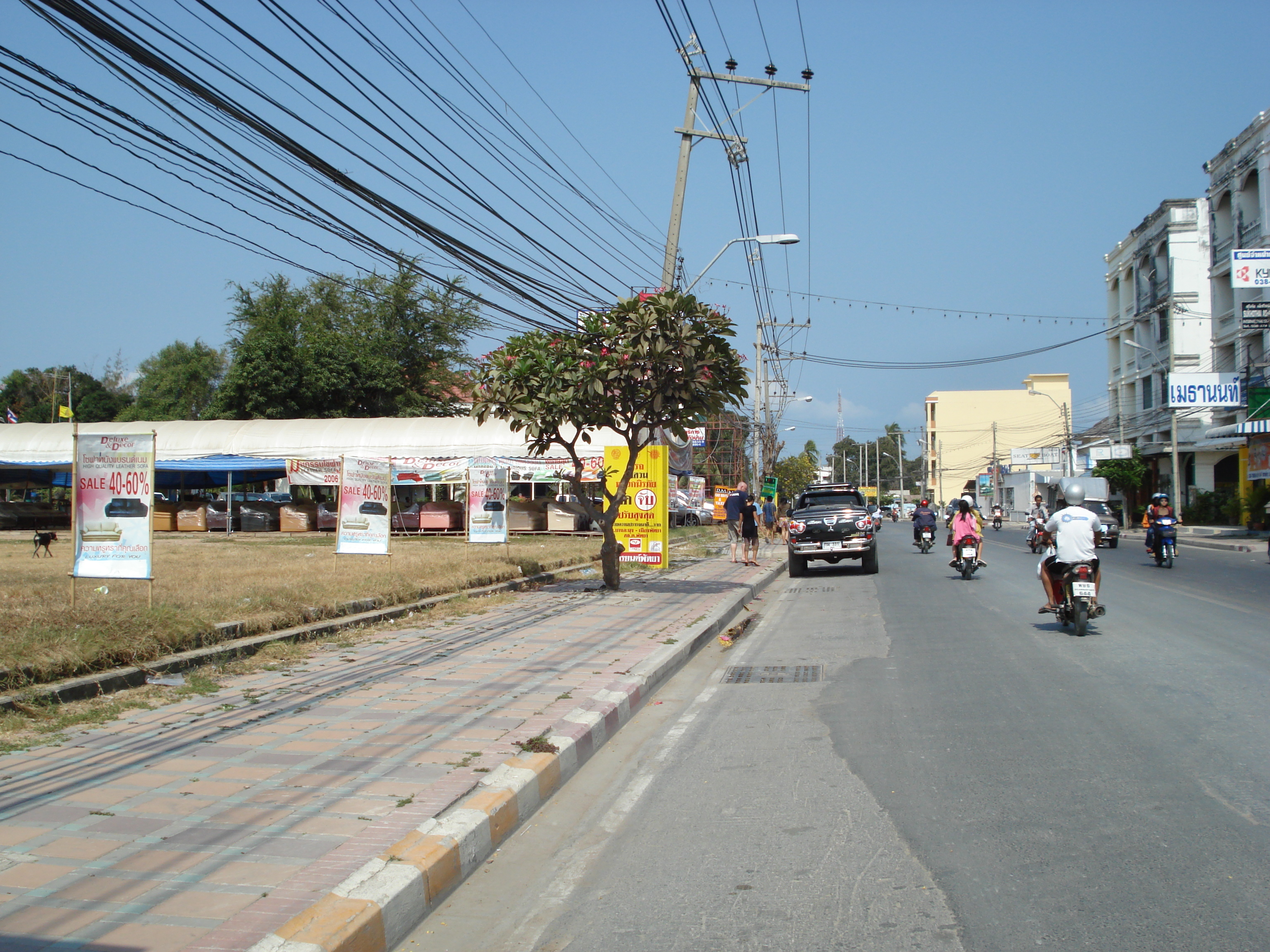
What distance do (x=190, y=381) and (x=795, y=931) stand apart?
66.0 meters

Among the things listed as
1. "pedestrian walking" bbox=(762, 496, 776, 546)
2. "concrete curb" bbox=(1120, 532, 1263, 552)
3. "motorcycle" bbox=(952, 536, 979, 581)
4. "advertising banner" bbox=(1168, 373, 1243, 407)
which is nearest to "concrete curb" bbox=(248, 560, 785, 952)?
"motorcycle" bbox=(952, 536, 979, 581)

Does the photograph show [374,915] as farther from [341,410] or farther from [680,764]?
[341,410]

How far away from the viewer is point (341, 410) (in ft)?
162

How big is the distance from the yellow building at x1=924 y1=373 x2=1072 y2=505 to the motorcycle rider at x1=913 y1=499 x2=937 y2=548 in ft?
222

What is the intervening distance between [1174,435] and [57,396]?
2676 inches

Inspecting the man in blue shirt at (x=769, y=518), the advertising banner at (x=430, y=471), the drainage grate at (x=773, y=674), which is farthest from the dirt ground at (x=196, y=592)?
the man in blue shirt at (x=769, y=518)

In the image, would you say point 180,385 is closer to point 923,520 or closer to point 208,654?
point 923,520

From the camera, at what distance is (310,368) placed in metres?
47.4

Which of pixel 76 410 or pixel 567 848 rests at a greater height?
pixel 76 410

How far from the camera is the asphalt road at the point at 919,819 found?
362 cm

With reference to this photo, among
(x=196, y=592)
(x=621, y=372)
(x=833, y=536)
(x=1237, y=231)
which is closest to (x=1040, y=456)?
(x=1237, y=231)

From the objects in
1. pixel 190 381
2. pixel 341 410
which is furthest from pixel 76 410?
pixel 341 410

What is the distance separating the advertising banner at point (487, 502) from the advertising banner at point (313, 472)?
12.5m

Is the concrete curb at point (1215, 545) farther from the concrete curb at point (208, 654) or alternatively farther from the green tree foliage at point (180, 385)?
the green tree foliage at point (180, 385)
